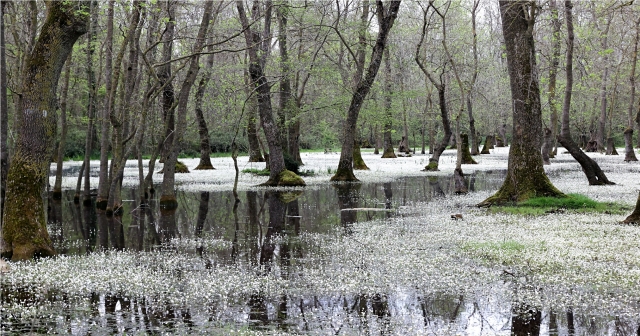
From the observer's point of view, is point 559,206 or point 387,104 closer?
point 559,206

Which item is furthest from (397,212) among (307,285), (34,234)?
(34,234)

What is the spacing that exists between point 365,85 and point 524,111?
33.1 feet

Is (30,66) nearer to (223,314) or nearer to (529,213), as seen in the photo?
(223,314)

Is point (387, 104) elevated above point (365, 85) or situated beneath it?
elevated above

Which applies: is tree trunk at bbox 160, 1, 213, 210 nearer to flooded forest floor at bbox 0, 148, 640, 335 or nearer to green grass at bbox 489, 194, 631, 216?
flooded forest floor at bbox 0, 148, 640, 335

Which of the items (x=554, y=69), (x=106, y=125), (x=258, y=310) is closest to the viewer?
(x=258, y=310)

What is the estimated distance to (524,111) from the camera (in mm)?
18078

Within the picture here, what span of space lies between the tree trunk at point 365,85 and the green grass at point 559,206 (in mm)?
10840

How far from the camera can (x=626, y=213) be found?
630 inches

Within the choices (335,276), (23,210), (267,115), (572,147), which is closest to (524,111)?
(572,147)

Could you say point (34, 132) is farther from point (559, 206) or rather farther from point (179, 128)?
point (559, 206)

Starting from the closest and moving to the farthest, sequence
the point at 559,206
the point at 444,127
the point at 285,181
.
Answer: the point at 559,206, the point at 285,181, the point at 444,127

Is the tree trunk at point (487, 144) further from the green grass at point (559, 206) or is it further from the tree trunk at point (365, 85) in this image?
the green grass at point (559, 206)

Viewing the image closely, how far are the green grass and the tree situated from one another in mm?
12439
